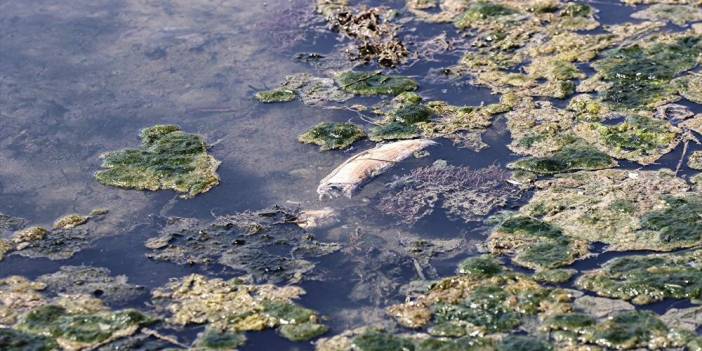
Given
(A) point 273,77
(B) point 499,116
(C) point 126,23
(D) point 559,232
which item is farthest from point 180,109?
(D) point 559,232

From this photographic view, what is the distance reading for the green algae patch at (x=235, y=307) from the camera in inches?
174

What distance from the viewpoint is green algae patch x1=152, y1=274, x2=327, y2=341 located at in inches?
174

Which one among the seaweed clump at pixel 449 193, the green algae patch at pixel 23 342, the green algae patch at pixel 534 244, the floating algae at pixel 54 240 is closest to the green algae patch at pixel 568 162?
the seaweed clump at pixel 449 193

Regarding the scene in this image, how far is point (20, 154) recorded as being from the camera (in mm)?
5902

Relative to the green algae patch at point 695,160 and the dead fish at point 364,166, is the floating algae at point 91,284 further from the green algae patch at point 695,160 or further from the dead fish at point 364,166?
the green algae patch at point 695,160

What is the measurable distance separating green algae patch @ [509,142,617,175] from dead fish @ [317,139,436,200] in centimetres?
59

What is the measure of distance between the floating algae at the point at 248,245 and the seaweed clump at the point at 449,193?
19.9 inches

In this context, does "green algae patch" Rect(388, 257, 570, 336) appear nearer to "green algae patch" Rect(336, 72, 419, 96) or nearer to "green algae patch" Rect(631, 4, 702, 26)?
"green algae patch" Rect(336, 72, 419, 96)

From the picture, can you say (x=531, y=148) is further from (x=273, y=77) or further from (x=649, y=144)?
(x=273, y=77)

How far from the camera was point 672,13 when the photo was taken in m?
7.14

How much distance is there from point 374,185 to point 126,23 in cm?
291

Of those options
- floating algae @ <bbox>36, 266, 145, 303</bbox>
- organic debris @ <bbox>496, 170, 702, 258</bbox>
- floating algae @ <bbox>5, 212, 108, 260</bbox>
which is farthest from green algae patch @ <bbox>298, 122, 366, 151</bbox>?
floating algae @ <bbox>36, 266, 145, 303</bbox>

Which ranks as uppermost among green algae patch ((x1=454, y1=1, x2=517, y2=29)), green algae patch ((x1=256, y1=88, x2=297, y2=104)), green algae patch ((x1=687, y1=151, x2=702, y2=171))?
green algae patch ((x1=454, y1=1, x2=517, y2=29))

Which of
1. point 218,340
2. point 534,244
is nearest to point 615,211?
point 534,244
